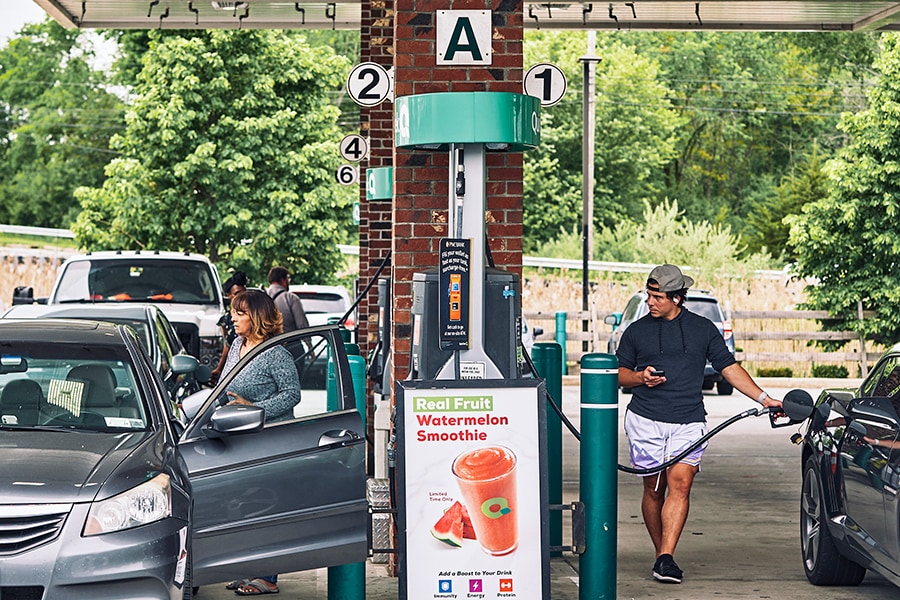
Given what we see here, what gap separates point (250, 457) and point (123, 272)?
11499 millimetres

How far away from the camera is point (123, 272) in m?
18.7

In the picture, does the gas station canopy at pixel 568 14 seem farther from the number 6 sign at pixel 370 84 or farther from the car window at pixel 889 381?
the car window at pixel 889 381

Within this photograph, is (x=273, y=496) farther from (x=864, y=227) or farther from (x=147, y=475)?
(x=864, y=227)

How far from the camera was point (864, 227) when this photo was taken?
1214 inches

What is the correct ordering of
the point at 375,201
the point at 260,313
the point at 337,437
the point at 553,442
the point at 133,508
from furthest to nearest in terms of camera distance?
the point at 375,201, the point at 553,442, the point at 260,313, the point at 337,437, the point at 133,508

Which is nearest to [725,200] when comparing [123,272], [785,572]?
[123,272]

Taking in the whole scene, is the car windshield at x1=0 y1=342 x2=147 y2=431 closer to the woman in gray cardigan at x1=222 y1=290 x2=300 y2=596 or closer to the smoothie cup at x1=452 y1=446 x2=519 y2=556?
the woman in gray cardigan at x1=222 y1=290 x2=300 y2=596

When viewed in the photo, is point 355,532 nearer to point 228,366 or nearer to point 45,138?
point 228,366

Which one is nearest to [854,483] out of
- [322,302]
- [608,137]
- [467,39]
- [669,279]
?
[669,279]

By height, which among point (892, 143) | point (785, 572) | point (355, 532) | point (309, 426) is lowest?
point (785, 572)

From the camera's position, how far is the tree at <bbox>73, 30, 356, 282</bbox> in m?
33.8

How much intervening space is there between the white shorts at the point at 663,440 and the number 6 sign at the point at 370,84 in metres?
5.66

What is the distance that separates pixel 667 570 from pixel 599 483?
1.44m

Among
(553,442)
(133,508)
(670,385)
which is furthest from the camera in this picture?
(553,442)
